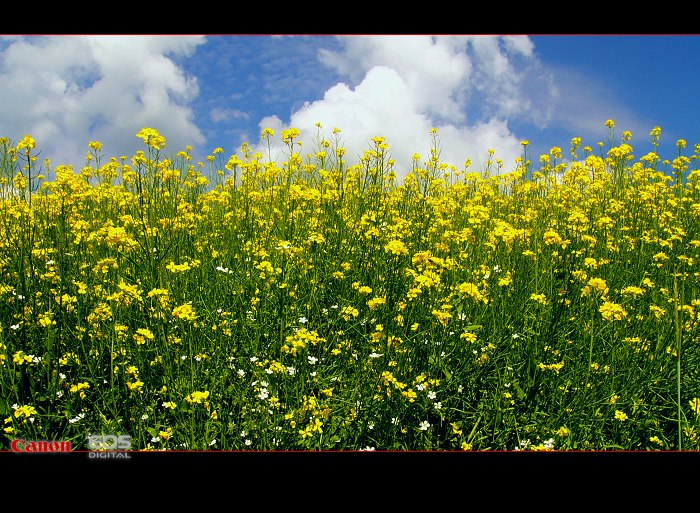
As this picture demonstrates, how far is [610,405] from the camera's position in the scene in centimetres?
224

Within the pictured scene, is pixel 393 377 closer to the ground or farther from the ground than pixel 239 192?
closer to the ground

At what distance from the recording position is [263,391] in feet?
7.06

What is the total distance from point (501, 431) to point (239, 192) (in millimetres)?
4173

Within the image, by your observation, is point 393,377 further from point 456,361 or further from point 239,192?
point 239,192

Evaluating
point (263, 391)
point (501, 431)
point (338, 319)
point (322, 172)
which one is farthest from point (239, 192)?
point (501, 431)

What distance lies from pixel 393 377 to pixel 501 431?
509 mm
